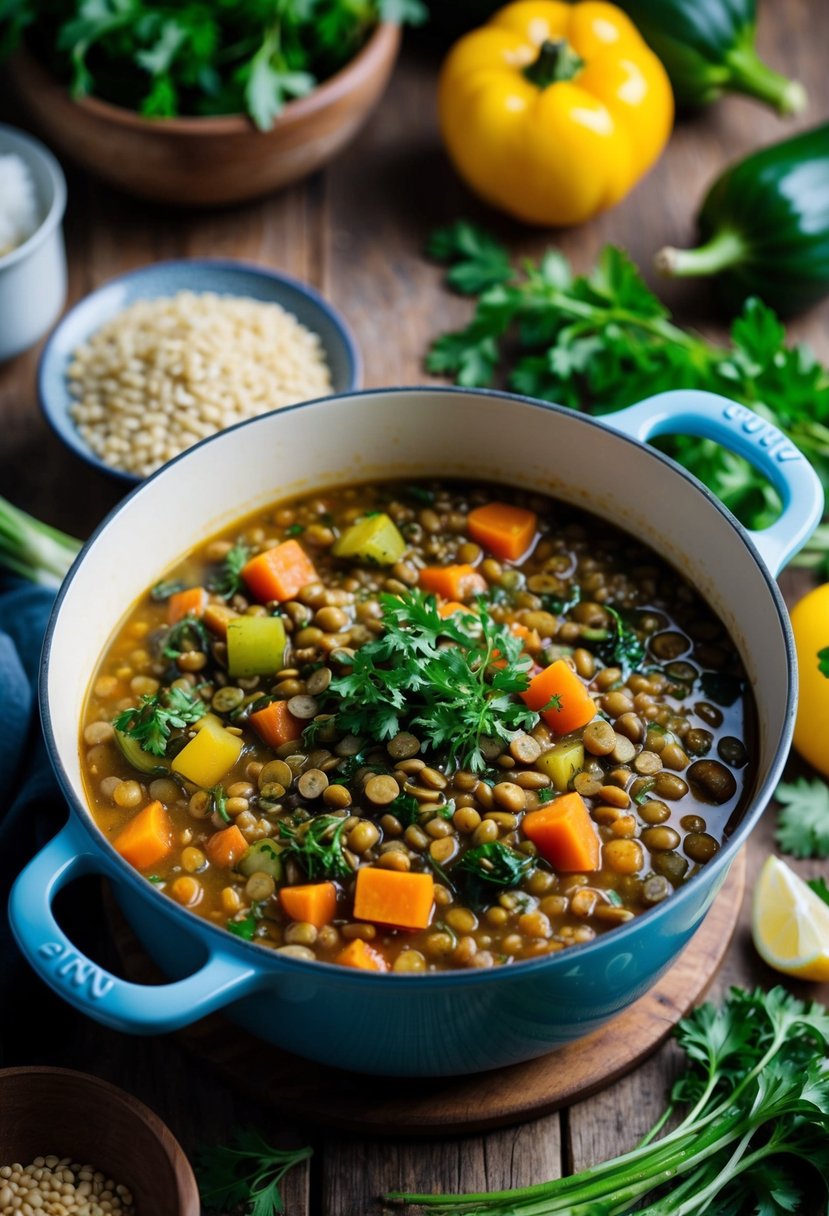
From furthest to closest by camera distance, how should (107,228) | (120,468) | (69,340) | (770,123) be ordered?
1. (770,123)
2. (107,228)
3. (69,340)
4. (120,468)

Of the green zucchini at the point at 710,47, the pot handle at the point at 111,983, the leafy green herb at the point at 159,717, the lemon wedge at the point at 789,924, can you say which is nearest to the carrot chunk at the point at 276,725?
the leafy green herb at the point at 159,717

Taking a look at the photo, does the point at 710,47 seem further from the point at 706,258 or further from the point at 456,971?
the point at 456,971

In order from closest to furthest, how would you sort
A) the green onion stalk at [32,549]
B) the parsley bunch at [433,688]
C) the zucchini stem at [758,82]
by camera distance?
the parsley bunch at [433,688], the green onion stalk at [32,549], the zucchini stem at [758,82]

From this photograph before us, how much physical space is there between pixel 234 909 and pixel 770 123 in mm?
3969

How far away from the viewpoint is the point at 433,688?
9.54 feet

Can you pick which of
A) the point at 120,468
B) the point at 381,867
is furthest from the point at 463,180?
the point at 381,867

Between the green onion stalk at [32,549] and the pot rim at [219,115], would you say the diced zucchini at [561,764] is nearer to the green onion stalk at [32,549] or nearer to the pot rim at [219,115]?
the green onion stalk at [32,549]

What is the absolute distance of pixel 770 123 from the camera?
17.3 ft

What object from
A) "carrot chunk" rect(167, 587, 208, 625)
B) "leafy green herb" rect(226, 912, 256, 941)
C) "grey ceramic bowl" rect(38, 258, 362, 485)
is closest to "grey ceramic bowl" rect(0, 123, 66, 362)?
"grey ceramic bowl" rect(38, 258, 362, 485)

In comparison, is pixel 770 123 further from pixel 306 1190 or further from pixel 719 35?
pixel 306 1190

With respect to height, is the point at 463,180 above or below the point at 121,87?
below

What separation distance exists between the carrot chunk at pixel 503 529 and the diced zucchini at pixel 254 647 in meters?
0.62

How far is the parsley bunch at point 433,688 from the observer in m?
2.90

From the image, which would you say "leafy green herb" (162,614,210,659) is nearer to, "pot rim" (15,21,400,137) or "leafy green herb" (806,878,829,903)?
"leafy green herb" (806,878,829,903)
